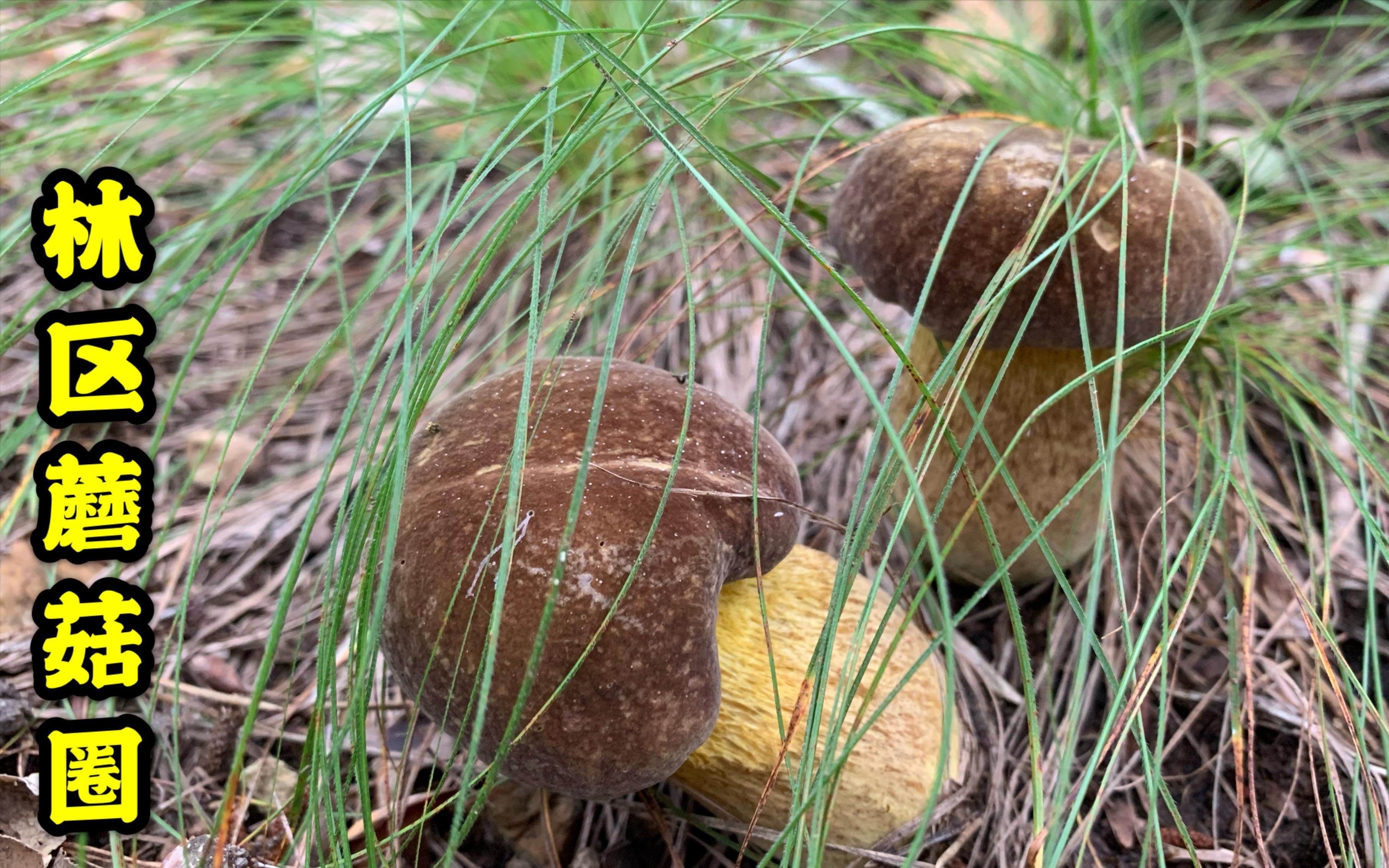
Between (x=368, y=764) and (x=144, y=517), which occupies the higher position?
(x=144, y=517)

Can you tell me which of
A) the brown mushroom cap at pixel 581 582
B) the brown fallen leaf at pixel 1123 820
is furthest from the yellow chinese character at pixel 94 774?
the brown fallen leaf at pixel 1123 820

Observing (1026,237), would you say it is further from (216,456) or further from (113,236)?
(216,456)

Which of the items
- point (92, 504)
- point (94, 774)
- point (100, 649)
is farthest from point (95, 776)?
point (92, 504)

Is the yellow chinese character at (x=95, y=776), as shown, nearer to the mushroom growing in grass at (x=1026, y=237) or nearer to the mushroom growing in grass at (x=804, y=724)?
the mushroom growing in grass at (x=804, y=724)

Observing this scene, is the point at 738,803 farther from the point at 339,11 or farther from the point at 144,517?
the point at 339,11

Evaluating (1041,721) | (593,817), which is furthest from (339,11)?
(1041,721)
